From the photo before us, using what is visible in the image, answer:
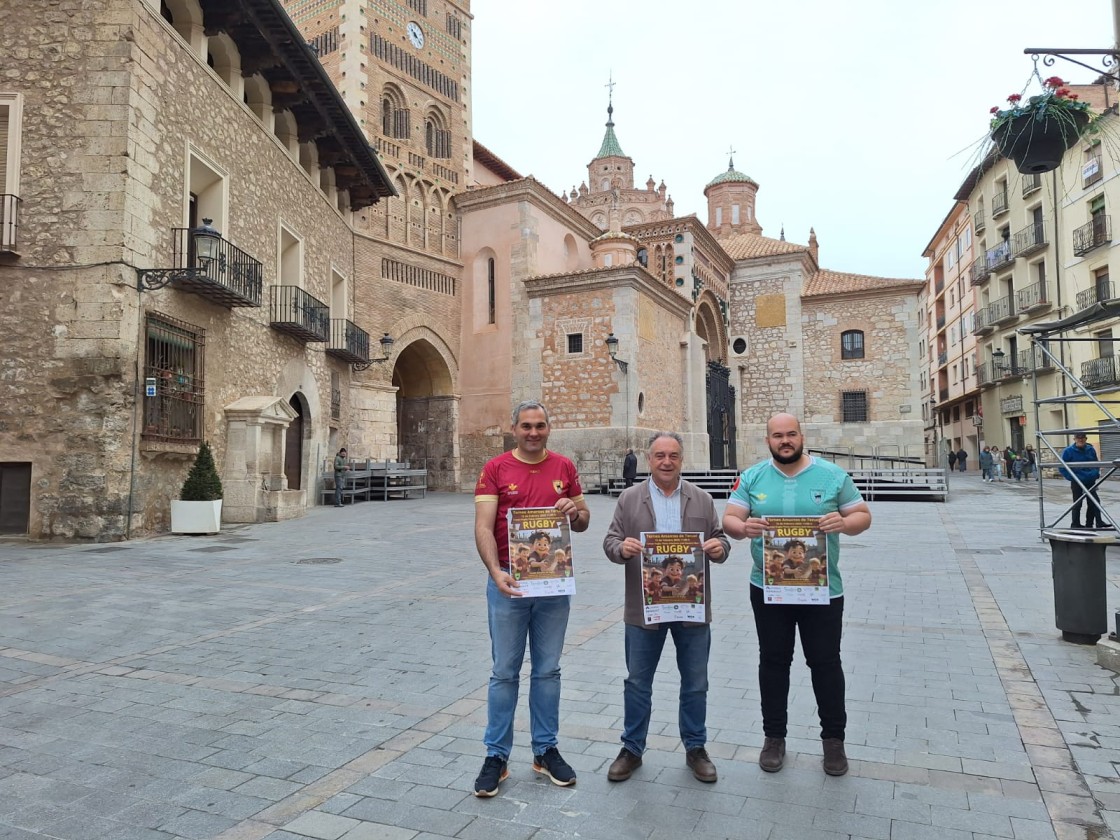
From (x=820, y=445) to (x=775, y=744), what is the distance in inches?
1320

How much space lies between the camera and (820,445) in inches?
1391

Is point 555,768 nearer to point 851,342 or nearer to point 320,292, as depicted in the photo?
point 320,292

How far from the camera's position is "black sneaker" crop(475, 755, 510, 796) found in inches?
127

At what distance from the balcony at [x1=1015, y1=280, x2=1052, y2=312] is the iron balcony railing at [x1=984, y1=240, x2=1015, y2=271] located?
162cm

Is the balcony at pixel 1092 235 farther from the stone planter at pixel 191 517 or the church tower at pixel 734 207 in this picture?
the stone planter at pixel 191 517

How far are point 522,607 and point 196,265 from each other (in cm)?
1152

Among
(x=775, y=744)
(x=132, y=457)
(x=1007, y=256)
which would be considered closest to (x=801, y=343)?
(x=1007, y=256)

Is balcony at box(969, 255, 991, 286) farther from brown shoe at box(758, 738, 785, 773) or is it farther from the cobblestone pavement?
brown shoe at box(758, 738, 785, 773)

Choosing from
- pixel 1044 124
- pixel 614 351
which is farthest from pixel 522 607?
pixel 614 351

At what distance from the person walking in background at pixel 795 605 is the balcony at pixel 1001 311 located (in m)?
35.3

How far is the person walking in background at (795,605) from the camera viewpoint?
11.4 feet

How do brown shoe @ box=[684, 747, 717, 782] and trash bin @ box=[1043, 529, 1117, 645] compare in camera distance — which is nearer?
brown shoe @ box=[684, 747, 717, 782]

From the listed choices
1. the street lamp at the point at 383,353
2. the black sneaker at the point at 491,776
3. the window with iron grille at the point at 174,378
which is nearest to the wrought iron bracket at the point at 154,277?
the window with iron grille at the point at 174,378

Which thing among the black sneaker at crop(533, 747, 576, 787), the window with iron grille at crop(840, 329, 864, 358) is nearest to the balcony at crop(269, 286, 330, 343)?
the black sneaker at crop(533, 747, 576, 787)
